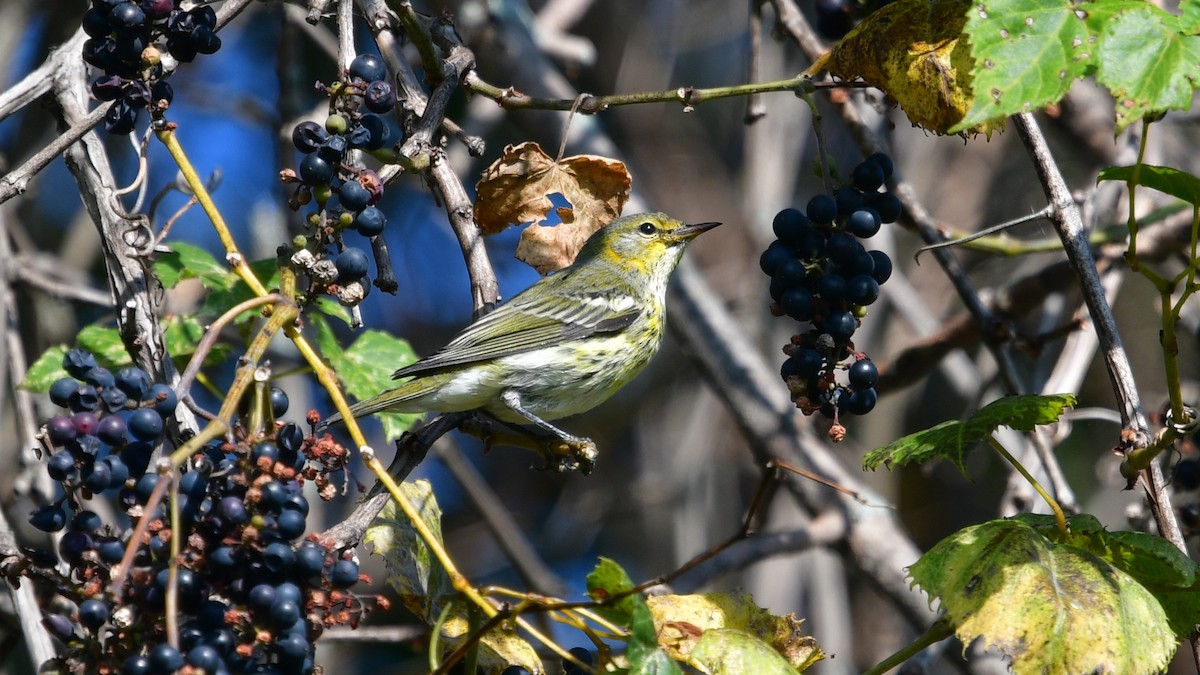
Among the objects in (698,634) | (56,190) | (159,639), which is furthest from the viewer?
(56,190)

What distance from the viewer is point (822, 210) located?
2.54 metres

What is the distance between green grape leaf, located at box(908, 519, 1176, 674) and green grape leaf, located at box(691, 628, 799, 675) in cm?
36

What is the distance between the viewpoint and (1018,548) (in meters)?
2.19

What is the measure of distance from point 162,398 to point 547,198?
5.03ft

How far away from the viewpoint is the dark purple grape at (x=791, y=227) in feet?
8.38

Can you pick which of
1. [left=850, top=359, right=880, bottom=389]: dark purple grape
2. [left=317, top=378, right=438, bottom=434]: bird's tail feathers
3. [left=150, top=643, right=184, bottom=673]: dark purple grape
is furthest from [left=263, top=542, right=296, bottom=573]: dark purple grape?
[left=317, top=378, right=438, bottom=434]: bird's tail feathers

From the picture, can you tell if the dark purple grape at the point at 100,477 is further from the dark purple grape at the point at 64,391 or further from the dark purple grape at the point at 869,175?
the dark purple grape at the point at 869,175

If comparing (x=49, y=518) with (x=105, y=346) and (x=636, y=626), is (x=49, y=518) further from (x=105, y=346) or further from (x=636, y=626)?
(x=105, y=346)

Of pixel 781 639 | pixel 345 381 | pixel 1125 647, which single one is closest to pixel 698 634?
pixel 781 639

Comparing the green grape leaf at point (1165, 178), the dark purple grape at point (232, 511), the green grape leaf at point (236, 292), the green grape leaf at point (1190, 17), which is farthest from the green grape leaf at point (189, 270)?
the green grape leaf at point (1190, 17)

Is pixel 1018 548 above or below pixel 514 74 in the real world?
below

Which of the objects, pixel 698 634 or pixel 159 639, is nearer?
pixel 159 639

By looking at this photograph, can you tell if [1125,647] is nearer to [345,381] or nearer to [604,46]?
[345,381]

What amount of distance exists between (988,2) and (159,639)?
190cm
